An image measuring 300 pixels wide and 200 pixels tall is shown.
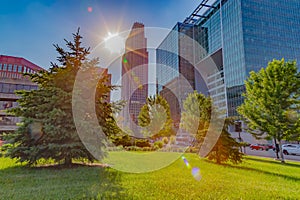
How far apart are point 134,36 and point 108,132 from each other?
378ft

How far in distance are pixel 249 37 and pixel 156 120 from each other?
4239 centimetres

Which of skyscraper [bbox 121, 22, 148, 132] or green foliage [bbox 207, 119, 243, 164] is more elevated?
skyscraper [bbox 121, 22, 148, 132]

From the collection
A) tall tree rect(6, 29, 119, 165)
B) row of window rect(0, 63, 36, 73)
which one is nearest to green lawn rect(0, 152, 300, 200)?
tall tree rect(6, 29, 119, 165)

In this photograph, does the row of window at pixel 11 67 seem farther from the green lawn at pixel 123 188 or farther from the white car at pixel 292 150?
the white car at pixel 292 150

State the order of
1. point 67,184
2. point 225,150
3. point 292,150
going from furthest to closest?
point 292,150, point 225,150, point 67,184

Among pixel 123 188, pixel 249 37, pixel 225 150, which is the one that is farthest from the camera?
pixel 249 37

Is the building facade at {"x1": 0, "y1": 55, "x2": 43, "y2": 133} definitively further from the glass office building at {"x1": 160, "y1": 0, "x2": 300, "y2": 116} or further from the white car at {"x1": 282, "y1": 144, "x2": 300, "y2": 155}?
the glass office building at {"x1": 160, "y1": 0, "x2": 300, "y2": 116}

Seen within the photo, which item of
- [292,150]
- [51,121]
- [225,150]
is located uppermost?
[51,121]

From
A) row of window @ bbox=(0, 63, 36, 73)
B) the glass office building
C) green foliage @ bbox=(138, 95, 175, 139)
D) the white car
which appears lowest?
the white car

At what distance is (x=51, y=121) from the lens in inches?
327

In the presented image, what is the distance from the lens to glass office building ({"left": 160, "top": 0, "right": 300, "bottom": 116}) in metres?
54.7

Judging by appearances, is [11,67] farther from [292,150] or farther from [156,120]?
[292,150]

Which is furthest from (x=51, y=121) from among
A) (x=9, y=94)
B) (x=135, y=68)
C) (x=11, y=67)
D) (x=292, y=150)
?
(x=135, y=68)

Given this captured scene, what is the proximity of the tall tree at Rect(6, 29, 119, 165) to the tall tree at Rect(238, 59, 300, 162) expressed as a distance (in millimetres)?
12203
